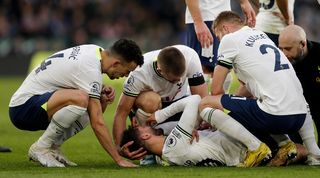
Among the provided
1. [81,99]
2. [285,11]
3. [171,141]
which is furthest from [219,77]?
[285,11]

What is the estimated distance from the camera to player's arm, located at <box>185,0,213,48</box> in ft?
34.2

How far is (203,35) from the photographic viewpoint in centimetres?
1041

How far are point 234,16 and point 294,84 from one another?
98 cm

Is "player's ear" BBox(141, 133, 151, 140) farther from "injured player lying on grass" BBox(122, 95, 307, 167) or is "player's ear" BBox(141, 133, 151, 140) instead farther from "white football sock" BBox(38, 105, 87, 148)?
"white football sock" BBox(38, 105, 87, 148)

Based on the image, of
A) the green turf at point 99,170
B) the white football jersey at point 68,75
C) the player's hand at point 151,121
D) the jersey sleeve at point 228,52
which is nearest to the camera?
the green turf at point 99,170

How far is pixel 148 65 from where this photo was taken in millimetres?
9641

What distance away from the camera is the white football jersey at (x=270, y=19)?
10.9 metres

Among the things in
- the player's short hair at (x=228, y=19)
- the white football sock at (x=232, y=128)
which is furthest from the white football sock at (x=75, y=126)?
the player's short hair at (x=228, y=19)

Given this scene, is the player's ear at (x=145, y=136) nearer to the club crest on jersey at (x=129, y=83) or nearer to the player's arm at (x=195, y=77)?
the club crest on jersey at (x=129, y=83)

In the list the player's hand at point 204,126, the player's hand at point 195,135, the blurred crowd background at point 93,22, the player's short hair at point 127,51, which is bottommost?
the blurred crowd background at point 93,22

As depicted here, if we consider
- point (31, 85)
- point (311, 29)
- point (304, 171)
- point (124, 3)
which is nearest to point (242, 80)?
point (304, 171)

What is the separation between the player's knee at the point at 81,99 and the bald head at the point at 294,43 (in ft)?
6.60

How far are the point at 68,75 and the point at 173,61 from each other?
40.6 inches

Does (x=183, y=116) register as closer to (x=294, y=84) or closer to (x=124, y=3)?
(x=294, y=84)
